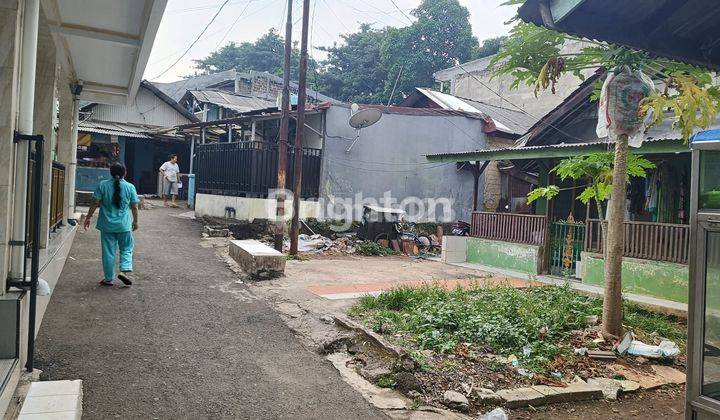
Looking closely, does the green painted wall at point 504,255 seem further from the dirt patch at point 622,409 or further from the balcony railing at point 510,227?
the dirt patch at point 622,409

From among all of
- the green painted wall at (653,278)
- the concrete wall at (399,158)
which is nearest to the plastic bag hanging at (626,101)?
the green painted wall at (653,278)

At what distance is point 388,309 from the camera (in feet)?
22.9

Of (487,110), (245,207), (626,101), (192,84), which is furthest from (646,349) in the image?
(192,84)

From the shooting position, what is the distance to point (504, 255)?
1227cm

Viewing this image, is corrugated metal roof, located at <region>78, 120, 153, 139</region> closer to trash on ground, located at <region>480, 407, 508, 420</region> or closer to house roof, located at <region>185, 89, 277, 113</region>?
house roof, located at <region>185, 89, 277, 113</region>

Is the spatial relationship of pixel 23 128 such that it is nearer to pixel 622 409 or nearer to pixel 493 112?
pixel 622 409

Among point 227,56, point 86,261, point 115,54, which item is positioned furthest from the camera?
point 227,56

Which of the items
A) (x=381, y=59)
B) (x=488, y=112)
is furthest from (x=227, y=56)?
(x=488, y=112)

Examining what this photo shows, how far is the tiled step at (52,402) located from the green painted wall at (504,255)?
1015cm

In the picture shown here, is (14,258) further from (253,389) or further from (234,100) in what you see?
(234,100)

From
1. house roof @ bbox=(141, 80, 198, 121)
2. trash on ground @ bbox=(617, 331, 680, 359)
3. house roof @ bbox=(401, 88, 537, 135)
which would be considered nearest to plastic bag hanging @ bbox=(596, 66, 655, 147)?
trash on ground @ bbox=(617, 331, 680, 359)

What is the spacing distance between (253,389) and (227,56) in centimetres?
4315

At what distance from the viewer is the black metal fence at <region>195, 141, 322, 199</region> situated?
14.4 metres

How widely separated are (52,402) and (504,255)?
10.8 metres
